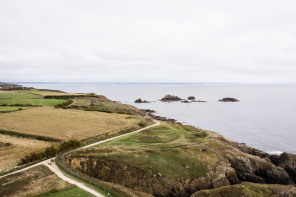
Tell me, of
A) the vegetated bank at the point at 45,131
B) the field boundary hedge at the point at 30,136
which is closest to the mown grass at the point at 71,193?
the vegetated bank at the point at 45,131

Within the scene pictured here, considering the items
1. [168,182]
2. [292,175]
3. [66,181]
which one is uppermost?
[66,181]

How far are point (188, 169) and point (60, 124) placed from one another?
4046 cm

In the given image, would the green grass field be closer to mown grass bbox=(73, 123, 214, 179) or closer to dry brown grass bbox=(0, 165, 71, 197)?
dry brown grass bbox=(0, 165, 71, 197)

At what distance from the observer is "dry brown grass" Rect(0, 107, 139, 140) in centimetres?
4938

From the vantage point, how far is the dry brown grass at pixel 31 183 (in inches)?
961

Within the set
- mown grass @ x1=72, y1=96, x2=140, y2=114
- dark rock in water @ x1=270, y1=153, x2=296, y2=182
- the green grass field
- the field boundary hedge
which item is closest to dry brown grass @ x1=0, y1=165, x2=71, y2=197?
the green grass field

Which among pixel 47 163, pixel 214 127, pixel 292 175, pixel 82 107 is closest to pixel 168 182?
pixel 47 163

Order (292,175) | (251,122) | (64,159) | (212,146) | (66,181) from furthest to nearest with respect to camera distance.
Result: (251,122) < (212,146) < (292,175) < (64,159) < (66,181)

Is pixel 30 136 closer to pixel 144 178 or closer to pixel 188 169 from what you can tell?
pixel 144 178

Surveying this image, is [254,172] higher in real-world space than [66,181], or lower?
lower

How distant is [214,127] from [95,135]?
5478cm

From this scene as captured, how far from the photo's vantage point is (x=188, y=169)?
34656 millimetres

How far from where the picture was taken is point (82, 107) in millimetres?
88688

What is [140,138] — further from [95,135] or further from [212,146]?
[212,146]
